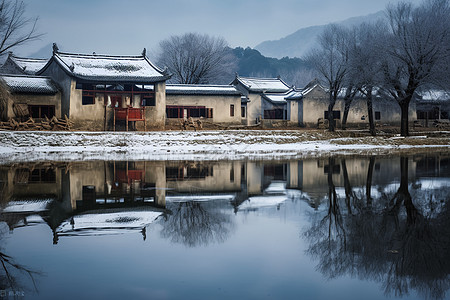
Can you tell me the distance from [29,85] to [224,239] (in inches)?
1357

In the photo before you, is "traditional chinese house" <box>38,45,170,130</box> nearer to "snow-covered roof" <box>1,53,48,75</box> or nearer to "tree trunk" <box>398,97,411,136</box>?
"snow-covered roof" <box>1,53,48,75</box>

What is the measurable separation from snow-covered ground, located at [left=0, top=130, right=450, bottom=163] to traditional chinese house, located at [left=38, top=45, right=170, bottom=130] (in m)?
6.92

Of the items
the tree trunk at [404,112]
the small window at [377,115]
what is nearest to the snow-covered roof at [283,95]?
the small window at [377,115]

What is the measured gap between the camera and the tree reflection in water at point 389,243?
5.40 metres

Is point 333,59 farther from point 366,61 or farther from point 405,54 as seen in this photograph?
Result: point 405,54

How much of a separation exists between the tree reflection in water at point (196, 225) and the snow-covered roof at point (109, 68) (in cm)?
2993

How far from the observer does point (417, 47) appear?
1250 inches

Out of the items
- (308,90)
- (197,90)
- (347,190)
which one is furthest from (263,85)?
(347,190)

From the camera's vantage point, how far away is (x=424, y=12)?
3338cm

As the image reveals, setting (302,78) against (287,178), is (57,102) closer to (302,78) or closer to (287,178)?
(287,178)

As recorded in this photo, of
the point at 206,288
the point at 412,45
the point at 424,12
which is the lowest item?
the point at 206,288

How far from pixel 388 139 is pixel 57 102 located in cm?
2460

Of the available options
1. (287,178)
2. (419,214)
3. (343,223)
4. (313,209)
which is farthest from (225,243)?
(287,178)

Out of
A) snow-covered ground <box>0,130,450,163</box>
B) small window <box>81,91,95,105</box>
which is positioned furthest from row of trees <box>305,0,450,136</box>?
small window <box>81,91,95,105</box>
